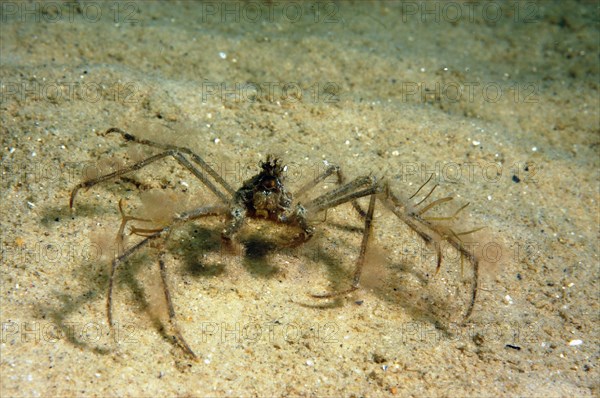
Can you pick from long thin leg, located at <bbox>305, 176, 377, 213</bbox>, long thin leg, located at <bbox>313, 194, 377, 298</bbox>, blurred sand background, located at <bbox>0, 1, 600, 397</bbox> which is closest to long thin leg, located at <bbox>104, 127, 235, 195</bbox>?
blurred sand background, located at <bbox>0, 1, 600, 397</bbox>

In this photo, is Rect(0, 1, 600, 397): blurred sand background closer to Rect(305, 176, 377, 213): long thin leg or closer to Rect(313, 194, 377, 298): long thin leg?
Rect(313, 194, 377, 298): long thin leg

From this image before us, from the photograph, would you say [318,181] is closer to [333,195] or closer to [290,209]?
[333,195]

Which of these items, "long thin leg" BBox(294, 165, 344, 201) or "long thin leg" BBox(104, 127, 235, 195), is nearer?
"long thin leg" BBox(104, 127, 235, 195)

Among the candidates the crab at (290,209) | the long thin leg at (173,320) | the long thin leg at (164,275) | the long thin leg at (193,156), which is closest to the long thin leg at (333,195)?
the crab at (290,209)

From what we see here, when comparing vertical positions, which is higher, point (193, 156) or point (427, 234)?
point (193, 156)

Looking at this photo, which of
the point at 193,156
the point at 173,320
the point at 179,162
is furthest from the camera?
the point at 193,156

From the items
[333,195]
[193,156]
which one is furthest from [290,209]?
[193,156]

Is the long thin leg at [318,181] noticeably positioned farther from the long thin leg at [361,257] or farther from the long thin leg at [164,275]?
the long thin leg at [164,275]

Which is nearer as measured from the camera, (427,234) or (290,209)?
(427,234)

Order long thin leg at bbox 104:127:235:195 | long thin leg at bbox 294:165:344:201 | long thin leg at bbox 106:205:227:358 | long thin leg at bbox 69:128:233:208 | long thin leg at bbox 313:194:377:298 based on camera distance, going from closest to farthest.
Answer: long thin leg at bbox 106:205:227:358 < long thin leg at bbox 313:194:377:298 < long thin leg at bbox 69:128:233:208 < long thin leg at bbox 104:127:235:195 < long thin leg at bbox 294:165:344:201

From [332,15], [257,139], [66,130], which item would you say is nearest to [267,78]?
[257,139]
